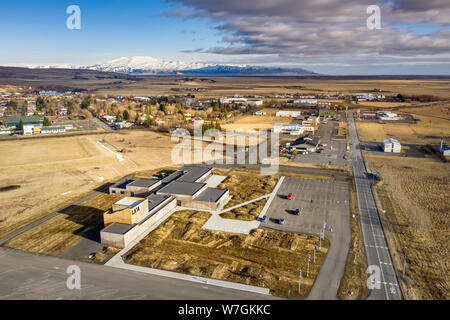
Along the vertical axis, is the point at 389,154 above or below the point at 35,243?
above

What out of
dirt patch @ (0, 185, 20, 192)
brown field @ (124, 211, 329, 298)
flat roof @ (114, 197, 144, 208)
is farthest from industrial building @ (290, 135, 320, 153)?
dirt patch @ (0, 185, 20, 192)

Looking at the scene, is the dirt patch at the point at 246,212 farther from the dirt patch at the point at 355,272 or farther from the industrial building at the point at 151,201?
the dirt patch at the point at 355,272

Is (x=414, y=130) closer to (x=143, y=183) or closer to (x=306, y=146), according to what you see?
(x=306, y=146)

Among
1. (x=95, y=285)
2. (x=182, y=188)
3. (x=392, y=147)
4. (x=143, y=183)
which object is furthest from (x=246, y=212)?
(x=392, y=147)
